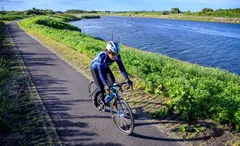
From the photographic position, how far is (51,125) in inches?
228

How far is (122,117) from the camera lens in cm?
564

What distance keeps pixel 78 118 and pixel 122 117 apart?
1.49 m

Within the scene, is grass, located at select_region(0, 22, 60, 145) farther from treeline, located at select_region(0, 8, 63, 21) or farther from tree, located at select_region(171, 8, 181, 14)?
tree, located at select_region(171, 8, 181, 14)

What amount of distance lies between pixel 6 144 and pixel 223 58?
87.4ft

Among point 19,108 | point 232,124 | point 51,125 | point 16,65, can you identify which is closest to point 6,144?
point 51,125

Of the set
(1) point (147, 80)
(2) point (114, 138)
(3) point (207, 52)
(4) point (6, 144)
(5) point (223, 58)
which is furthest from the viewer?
(3) point (207, 52)

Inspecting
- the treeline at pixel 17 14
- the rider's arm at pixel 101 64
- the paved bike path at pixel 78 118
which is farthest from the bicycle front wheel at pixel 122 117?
the treeline at pixel 17 14

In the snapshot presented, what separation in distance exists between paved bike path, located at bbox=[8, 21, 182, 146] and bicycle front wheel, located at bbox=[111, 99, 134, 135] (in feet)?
0.52

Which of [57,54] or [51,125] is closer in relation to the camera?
[51,125]

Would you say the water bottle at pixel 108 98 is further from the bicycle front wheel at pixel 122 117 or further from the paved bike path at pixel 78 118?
the paved bike path at pixel 78 118

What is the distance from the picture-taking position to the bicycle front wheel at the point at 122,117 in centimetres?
536

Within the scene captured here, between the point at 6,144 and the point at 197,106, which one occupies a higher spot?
the point at 197,106

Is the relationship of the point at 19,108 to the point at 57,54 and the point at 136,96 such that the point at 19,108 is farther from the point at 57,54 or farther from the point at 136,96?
the point at 57,54

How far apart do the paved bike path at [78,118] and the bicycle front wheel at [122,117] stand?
0.16m
